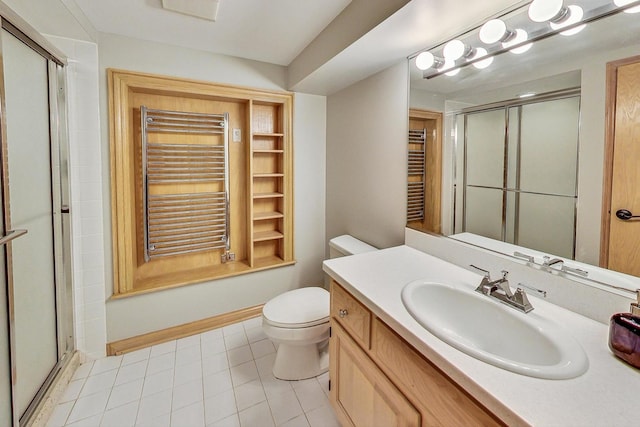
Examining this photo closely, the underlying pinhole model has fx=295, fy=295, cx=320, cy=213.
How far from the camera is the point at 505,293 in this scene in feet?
3.47

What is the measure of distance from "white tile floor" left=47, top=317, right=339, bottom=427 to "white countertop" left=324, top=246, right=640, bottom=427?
0.92 m

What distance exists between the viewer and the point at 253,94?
7.73ft

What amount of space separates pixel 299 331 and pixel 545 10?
1785 mm

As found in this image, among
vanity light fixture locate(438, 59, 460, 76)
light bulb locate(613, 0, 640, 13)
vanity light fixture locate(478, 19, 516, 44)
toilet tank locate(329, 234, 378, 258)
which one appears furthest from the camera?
toilet tank locate(329, 234, 378, 258)

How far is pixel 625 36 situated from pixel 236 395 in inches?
88.4

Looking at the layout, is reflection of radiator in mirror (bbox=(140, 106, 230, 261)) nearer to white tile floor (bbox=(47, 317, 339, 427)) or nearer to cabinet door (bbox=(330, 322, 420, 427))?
white tile floor (bbox=(47, 317, 339, 427))

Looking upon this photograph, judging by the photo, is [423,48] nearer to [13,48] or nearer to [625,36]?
[625,36]

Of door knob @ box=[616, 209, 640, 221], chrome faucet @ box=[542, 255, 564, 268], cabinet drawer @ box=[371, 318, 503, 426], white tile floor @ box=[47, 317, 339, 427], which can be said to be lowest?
white tile floor @ box=[47, 317, 339, 427]

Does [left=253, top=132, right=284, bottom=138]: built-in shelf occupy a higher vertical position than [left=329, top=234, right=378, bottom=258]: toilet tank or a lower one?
higher

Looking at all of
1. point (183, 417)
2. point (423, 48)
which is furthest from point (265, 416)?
point (423, 48)

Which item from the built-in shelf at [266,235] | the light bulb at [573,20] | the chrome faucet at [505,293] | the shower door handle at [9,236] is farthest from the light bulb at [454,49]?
the shower door handle at [9,236]

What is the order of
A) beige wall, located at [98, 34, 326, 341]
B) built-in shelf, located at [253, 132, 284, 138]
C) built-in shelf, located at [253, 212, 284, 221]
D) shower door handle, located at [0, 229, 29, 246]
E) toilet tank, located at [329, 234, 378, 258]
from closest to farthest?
1. shower door handle, located at [0, 229, 29, 246]
2. beige wall, located at [98, 34, 326, 341]
3. toilet tank, located at [329, 234, 378, 258]
4. built-in shelf, located at [253, 132, 284, 138]
5. built-in shelf, located at [253, 212, 284, 221]

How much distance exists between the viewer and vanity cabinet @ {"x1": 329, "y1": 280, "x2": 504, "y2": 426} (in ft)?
2.52

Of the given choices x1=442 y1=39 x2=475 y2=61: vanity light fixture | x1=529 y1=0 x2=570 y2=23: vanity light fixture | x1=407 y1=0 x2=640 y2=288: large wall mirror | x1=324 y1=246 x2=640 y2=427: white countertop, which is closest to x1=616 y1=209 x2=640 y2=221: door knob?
x1=407 y1=0 x2=640 y2=288: large wall mirror
